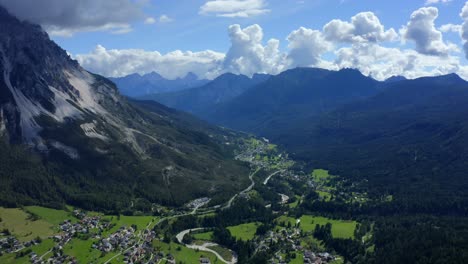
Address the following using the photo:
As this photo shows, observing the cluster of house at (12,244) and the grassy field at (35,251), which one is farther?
the cluster of house at (12,244)

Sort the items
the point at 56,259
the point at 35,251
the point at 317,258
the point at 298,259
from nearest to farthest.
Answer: the point at 56,259
the point at 35,251
the point at 298,259
the point at 317,258

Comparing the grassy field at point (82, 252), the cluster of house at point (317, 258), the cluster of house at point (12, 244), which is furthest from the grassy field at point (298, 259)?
the cluster of house at point (12, 244)

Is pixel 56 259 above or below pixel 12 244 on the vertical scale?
below

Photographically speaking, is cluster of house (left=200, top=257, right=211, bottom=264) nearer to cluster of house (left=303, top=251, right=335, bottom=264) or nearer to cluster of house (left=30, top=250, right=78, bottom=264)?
cluster of house (left=303, top=251, right=335, bottom=264)

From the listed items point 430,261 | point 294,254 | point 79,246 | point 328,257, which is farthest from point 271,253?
point 79,246

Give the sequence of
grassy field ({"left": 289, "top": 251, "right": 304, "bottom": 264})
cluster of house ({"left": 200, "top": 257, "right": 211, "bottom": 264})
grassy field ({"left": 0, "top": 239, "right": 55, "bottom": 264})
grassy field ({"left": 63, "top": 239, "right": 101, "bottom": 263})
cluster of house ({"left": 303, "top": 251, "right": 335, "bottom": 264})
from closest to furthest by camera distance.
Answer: grassy field ({"left": 0, "top": 239, "right": 55, "bottom": 264}) < grassy field ({"left": 63, "top": 239, "right": 101, "bottom": 263}) < grassy field ({"left": 289, "top": 251, "right": 304, "bottom": 264}) < cluster of house ({"left": 200, "top": 257, "right": 211, "bottom": 264}) < cluster of house ({"left": 303, "top": 251, "right": 335, "bottom": 264})

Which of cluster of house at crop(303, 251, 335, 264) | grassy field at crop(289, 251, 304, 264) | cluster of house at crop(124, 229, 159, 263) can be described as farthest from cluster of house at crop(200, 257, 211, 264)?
cluster of house at crop(303, 251, 335, 264)

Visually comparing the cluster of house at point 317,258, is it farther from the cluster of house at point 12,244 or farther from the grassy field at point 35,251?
the cluster of house at point 12,244

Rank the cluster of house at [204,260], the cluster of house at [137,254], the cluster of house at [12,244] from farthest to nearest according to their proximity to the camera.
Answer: the cluster of house at [204,260] < the cluster of house at [12,244] < the cluster of house at [137,254]

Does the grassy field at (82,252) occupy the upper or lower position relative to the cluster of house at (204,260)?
upper

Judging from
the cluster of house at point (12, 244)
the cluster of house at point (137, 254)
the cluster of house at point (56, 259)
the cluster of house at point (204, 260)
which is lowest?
the cluster of house at point (204, 260)

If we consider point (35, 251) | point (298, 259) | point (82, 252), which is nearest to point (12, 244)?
point (35, 251)

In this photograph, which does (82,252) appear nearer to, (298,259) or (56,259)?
(56,259)
